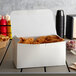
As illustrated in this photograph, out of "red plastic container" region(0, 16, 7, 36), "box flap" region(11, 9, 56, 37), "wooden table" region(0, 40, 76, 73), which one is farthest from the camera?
"red plastic container" region(0, 16, 7, 36)

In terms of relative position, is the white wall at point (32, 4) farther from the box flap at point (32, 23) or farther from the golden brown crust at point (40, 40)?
the golden brown crust at point (40, 40)

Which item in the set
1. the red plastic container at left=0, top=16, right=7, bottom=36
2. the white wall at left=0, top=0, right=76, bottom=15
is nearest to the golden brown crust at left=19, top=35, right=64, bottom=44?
the red plastic container at left=0, top=16, right=7, bottom=36

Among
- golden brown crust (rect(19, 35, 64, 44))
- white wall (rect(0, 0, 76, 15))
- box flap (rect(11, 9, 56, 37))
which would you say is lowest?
golden brown crust (rect(19, 35, 64, 44))

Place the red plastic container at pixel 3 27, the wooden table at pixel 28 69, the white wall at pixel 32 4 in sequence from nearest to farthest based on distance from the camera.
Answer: the wooden table at pixel 28 69
the red plastic container at pixel 3 27
the white wall at pixel 32 4

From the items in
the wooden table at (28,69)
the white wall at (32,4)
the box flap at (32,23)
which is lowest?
the wooden table at (28,69)

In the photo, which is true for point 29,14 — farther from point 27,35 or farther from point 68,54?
point 68,54

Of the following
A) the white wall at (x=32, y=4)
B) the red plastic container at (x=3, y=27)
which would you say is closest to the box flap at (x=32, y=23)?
the red plastic container at (x=3, y=27)

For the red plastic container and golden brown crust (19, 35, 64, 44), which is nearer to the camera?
golden brown crust (19, 35, 64, 44)

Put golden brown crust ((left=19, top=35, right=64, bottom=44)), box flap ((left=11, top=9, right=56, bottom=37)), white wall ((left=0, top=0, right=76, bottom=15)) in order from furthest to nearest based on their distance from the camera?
white wall ((left=0, top=0, right=76, bottom=15)) < box flap ((left=11, top=9, right=56, bottom=37)) < golden brown crust ((left=19, top=35, right=64, bottom=44))

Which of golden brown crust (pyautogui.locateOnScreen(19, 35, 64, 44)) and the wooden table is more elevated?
golden brown crust (pyautogui.locateOnScreen(19, 35, 64, 44))

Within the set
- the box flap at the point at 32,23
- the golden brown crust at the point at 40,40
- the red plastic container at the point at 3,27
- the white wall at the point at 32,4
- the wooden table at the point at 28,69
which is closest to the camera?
the wooden table at the point at 28,69

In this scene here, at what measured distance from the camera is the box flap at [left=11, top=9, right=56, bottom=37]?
1.76 m

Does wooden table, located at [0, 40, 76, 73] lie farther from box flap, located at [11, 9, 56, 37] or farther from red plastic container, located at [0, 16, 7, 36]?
red plastic container, located at [0, 16, 7, 36]

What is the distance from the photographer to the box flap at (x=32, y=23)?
1757 millimetres
